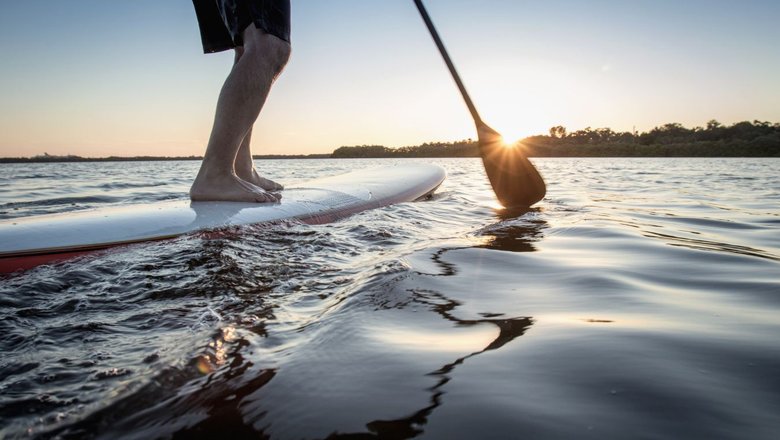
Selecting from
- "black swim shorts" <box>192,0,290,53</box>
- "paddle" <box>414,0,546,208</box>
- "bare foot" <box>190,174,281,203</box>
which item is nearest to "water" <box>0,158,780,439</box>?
"bare foot" <box>190,174,281,203</box>

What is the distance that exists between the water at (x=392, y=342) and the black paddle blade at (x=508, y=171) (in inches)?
55.5

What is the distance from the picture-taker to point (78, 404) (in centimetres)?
73

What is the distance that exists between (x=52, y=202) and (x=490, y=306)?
478cm

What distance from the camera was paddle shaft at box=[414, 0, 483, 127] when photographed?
3.42 meters

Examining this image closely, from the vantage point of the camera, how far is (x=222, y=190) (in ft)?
8.81

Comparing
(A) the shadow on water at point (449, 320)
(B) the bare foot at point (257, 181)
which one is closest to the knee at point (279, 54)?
(B) the bare foot at point (257, 181)

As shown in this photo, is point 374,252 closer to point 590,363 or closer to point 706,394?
point 590,363

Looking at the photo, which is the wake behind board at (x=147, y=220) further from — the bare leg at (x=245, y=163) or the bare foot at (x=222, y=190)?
the bare leg at (x=245, y=163)

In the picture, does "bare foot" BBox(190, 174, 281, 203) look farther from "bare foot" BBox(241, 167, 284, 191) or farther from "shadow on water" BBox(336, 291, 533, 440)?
"shadow on water" BBox(336, 291, 533, 440)

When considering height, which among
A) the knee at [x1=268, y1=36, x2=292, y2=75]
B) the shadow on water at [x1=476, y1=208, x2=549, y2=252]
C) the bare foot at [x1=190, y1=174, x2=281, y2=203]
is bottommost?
the shadow on water at [x1=476, y1=208, x2=549, y2=252]

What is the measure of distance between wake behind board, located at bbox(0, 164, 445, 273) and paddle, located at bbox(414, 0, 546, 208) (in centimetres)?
84

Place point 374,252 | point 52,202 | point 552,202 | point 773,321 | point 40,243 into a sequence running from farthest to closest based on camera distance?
point 52,202 → point 552,202 → point 374,252 → point 40,243 → point 773,321

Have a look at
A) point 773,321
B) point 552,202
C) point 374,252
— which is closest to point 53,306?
point 374,252

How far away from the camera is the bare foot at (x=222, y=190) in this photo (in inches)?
105
